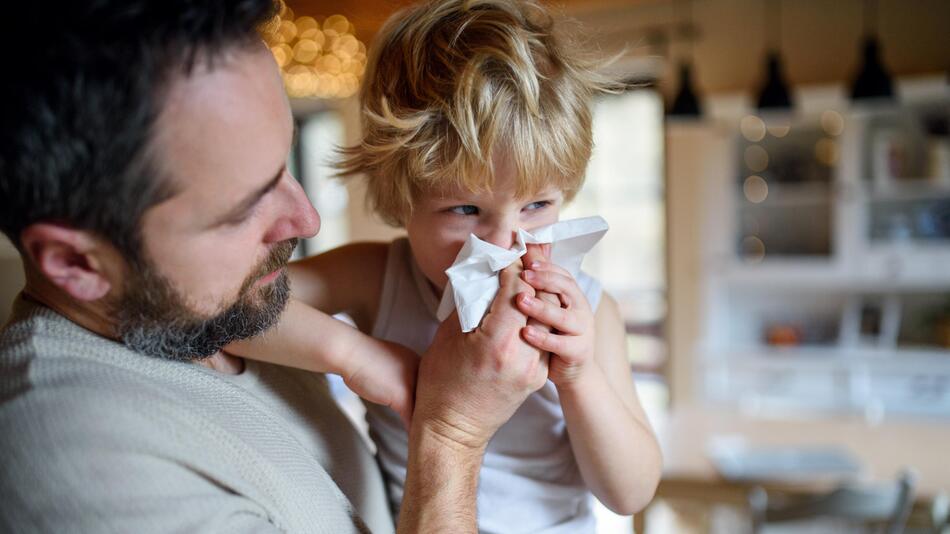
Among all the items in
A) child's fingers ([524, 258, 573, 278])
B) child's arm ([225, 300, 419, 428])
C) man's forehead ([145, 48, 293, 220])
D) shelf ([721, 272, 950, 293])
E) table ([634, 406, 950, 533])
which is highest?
man's forehead ([145, 48, 293, 220])

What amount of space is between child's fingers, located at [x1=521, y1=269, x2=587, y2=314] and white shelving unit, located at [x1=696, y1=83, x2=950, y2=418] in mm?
3800

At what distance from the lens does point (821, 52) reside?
443 centimetres

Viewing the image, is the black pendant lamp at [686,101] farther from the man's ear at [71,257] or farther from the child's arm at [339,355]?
the man's ear at [71,257]

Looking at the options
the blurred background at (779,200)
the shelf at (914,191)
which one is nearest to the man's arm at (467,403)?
the blurred background at (779,200)

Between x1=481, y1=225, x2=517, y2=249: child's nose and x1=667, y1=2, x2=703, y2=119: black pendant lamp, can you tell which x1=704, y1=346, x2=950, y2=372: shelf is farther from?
x1=481, y1=225, x2=517, y2=249: child's nose

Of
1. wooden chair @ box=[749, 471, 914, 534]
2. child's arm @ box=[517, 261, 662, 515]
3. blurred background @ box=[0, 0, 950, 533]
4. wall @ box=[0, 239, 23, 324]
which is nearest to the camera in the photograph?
child's arm @ box=[517, 261, 662, 515]

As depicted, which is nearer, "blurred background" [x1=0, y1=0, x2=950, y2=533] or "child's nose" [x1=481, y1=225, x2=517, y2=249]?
"child's nose" [x1=481, y1=225, x2=517, y2=249]

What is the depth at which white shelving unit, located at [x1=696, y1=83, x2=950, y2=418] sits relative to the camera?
4066 millimetres

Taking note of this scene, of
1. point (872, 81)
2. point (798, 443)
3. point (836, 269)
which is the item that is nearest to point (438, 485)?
point (798, 443)

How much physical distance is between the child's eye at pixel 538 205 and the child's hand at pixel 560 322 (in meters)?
0.11

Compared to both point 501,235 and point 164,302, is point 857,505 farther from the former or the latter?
point 164,302

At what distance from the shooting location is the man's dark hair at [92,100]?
0.62 meters

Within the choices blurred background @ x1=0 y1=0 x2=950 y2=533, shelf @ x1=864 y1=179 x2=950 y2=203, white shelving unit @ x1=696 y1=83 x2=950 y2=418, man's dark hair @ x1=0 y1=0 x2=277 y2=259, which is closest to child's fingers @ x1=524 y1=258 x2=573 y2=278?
man's dark hair @ x1=0 y1=0 x2=277 y2=259

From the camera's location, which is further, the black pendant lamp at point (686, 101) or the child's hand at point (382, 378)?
the black pendant lamp at point (686, 101)
